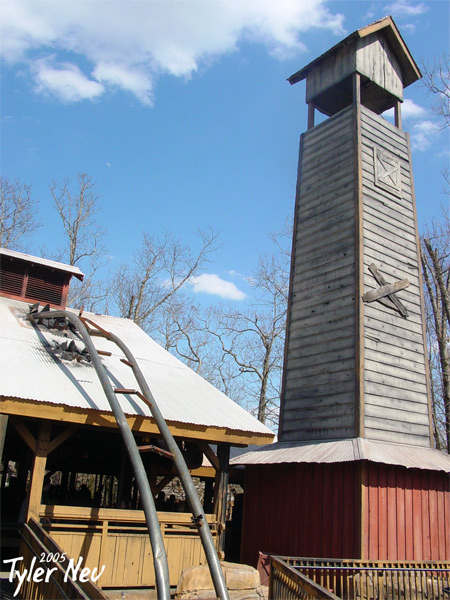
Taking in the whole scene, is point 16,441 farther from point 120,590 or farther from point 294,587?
point 294,587

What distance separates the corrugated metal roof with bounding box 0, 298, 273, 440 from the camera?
9250 millimetres

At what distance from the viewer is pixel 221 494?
11.1 meters

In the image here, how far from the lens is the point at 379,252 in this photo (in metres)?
13.5

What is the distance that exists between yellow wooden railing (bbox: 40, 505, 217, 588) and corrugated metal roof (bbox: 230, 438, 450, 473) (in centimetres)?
297

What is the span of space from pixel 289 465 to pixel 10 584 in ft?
20.0

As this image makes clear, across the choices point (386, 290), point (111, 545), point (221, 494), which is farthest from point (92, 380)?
point (386, 290)

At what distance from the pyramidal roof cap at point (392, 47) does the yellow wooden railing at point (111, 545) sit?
43.2ft

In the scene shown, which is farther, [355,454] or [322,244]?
[322,244]

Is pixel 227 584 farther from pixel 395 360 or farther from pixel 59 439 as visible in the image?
pixel 395 360

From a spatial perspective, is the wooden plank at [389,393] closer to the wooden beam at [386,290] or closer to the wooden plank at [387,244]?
the wooden beam at [386,290]

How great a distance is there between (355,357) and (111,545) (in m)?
6.17

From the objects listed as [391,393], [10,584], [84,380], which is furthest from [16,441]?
[391,393]

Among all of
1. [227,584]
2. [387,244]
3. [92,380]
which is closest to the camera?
[227,584]

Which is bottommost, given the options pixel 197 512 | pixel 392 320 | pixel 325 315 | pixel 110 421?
pixel 197 512
